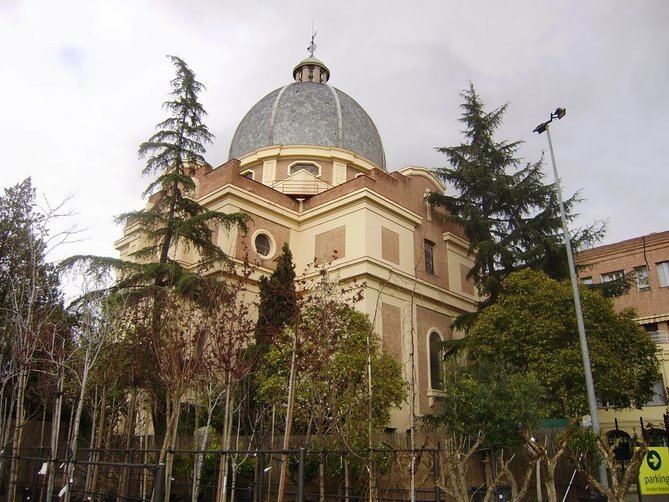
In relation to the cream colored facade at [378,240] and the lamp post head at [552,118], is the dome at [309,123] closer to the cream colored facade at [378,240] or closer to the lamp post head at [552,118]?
the cream colored facade at [378,240]

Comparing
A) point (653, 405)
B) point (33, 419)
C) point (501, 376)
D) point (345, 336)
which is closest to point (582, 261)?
point (653, 405)

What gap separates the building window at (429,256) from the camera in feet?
87.8

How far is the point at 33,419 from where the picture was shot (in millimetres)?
21812

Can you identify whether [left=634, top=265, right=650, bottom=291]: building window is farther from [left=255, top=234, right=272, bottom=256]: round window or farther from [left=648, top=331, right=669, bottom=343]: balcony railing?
[left=255, top=234, right=272, bottom=256]: round window

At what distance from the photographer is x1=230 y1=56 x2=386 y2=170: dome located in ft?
110

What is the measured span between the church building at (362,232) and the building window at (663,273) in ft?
37.6

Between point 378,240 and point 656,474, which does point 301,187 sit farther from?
point 656,474

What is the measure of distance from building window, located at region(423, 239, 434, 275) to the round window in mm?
7203

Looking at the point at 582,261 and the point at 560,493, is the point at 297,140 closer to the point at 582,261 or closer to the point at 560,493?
the point at 582,261

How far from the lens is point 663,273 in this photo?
106 ft

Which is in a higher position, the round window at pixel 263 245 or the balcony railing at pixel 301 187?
the balcony railing at pixel 301 187

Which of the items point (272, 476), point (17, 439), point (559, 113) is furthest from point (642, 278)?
point (17, 439)

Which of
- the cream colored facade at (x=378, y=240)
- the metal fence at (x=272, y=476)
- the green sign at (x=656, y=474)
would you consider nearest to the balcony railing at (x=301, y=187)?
the cream colored facade at (x=378, y=240)

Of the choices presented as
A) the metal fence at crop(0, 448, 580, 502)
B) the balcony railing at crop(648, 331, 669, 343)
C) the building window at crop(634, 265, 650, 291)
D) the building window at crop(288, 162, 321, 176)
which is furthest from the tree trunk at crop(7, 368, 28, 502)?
the building window at crop(634, 265, 650, 291)
